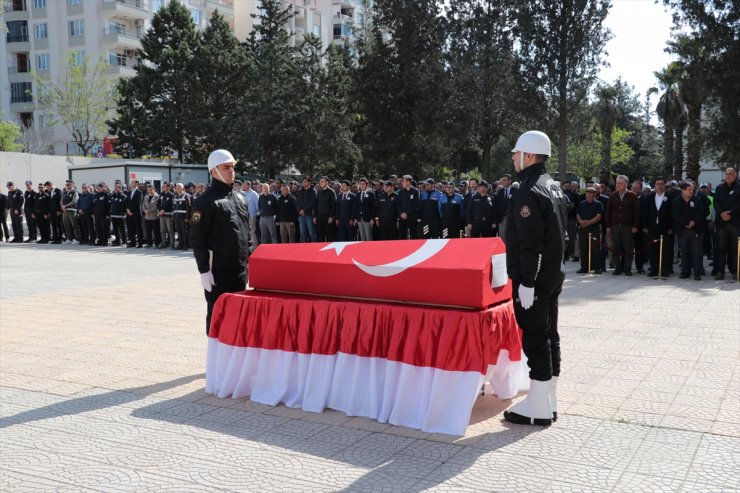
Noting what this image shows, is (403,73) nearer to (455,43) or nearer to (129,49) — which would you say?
(455,43)

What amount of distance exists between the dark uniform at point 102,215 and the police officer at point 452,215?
12.5m

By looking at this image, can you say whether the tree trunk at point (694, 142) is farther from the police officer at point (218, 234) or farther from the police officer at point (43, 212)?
the police officer at point (218, 234)

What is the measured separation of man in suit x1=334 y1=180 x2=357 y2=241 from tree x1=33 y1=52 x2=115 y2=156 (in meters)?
35.4

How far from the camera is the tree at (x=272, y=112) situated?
35375mm

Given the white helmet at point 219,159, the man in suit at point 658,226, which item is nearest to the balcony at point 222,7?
the man in suit at point 658,226

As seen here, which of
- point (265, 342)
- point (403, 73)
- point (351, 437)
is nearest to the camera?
point (351, 437)

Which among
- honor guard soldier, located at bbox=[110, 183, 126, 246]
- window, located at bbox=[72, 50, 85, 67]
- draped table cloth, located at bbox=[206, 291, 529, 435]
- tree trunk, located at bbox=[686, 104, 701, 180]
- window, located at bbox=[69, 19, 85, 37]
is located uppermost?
window, located at bbox=[69, 19, 85, 37]

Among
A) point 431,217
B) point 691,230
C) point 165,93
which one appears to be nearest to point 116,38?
point 165,93

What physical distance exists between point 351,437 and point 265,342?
1.29 m

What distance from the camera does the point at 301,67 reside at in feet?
117

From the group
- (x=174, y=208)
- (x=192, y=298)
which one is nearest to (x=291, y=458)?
(x=192, y=298)

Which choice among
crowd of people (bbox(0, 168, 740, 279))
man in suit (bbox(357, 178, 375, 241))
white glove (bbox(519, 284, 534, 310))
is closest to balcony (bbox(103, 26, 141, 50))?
crowd of people (bbox(0, 168, 740, 279))

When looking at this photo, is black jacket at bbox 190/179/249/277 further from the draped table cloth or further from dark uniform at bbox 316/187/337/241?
dark uniform at bbox 316/187/337/241

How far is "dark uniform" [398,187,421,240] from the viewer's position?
1802cm
